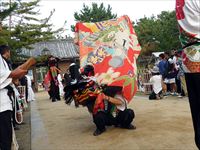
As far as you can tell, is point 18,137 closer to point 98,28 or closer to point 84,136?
point 84,136

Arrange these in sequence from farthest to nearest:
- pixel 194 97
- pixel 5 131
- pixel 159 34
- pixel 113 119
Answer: pixel 159 34
pixel 113 119
pixel 5 131
pixel 194 97

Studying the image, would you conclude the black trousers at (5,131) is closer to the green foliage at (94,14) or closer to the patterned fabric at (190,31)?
the patterned fabric at (190,31)

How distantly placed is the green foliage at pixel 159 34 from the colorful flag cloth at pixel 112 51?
1893 centimetres

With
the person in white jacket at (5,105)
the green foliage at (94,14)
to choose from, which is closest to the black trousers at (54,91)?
the person in white jacket at (5,105)

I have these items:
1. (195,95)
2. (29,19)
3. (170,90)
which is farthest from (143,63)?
(195,95)

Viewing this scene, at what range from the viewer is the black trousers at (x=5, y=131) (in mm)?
3280

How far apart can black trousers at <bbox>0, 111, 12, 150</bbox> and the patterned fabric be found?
1.78m

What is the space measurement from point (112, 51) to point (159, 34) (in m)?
23.4

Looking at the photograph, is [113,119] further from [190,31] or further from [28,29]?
[28,29]

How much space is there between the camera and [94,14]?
42938 mm

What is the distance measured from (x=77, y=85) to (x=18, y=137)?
1.76 metres

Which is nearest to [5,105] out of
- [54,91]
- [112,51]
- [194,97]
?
[194,97]

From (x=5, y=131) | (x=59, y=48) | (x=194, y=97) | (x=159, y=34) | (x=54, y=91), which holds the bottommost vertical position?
(x=54, y=91)

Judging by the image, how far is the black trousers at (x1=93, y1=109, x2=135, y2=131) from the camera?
5.88m
